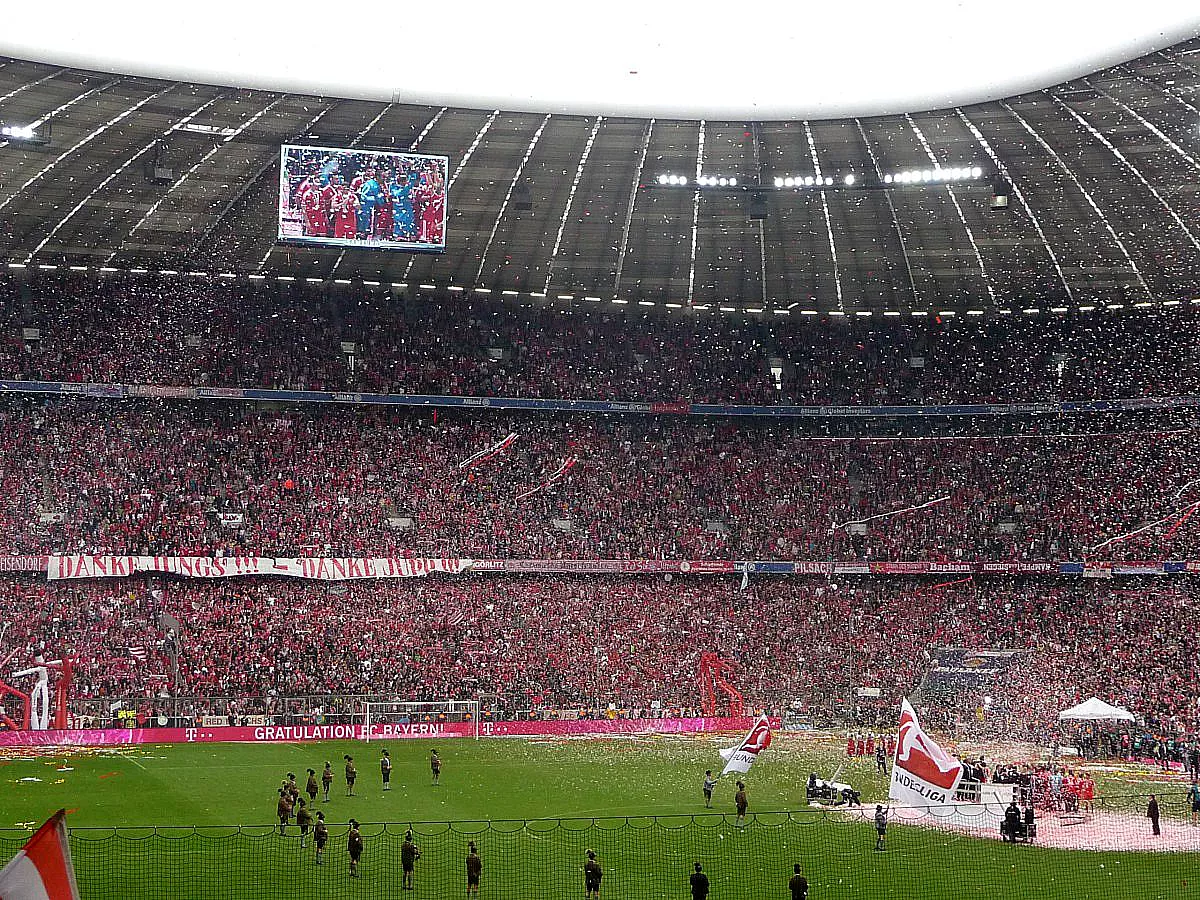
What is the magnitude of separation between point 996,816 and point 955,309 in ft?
104

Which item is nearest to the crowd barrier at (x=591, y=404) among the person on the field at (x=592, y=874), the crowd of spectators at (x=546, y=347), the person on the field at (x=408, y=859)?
the crowd of spectators at (x=546, y=347)

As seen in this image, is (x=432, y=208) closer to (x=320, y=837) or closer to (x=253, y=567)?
(x=320, y=837)

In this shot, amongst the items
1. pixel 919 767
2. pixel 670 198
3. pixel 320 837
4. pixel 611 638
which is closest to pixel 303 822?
pixel 320 837

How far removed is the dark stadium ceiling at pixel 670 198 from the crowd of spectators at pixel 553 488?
593cm

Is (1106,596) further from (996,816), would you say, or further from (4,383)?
(4,383)

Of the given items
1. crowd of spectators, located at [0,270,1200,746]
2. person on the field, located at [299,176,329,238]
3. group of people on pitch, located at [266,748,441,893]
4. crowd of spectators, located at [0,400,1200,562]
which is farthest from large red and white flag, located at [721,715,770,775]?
crowd of spectators, located at [0,400,1200,562]

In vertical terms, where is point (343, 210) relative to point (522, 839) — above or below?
above

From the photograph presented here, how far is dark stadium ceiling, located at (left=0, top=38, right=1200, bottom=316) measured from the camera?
3306 centimetres

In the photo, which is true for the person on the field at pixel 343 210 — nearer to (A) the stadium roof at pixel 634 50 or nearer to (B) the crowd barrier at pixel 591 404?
(A) the stadium roof at pixel 634 50

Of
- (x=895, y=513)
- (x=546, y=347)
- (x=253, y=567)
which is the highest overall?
(x=546, y=347)

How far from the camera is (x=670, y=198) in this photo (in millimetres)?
41094

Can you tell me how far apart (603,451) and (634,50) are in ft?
84.4

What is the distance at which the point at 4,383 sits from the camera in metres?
47.2

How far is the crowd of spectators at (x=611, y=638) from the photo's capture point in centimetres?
4141
